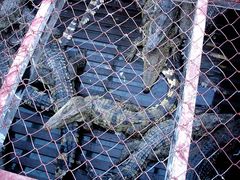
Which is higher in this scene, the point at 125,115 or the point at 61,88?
the point at 61,88

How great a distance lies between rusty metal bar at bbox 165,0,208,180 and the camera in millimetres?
2345

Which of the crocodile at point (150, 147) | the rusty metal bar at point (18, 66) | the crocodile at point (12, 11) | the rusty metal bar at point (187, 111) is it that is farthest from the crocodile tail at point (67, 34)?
the rusty metal bar at point (187, 111)

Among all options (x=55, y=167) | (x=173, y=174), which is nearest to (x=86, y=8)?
(x=55, y=167)

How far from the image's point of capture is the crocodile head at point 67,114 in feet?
12.3

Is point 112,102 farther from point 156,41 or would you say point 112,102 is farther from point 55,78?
point 156,41

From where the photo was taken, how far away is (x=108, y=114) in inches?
149

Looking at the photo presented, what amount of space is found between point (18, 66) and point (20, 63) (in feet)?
0.10

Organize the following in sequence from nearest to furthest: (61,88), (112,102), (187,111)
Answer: (187,111) → (112,102) → (61,88)

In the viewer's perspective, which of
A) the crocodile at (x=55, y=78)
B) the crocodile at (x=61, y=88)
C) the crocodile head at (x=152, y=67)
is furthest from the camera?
the crocodile head at (x=152, y=67)

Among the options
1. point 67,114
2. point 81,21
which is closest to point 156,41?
point 81,21

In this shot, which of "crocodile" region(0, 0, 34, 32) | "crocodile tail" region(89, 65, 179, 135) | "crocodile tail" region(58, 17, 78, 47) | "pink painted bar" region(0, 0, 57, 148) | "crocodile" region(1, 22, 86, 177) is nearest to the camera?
"pink painted bar" region(0, 0, 57, 148)

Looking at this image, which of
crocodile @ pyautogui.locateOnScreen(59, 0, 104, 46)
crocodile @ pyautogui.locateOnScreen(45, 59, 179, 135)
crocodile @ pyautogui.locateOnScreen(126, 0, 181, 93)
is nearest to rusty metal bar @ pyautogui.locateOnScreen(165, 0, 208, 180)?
crocodile @ pyautogui.locateOnScreen(45, 59, 179, 135)

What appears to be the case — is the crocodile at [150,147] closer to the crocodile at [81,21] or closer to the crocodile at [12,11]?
the crocodile at [81,21]

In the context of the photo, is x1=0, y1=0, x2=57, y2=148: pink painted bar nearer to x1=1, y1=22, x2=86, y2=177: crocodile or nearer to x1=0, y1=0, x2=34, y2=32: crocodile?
x1=1, y1=22, x2=86, y2=177: crocodile
